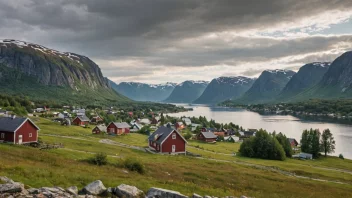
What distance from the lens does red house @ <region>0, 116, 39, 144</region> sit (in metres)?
53.5

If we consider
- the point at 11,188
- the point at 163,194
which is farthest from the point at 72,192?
the point at 163,194

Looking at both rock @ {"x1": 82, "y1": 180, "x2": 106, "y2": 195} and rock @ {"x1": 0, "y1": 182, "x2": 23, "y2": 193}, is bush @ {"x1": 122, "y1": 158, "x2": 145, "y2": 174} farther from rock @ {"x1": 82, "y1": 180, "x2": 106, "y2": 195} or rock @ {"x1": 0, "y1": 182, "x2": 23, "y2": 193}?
rock @ {"x1": 0, "y1": 182, "x2": 23, "y2": 193}

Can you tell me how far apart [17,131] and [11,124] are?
10.6 ft

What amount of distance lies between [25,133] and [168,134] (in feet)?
92.9

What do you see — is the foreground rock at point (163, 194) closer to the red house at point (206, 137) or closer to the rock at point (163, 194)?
the rock at point (163, 194)

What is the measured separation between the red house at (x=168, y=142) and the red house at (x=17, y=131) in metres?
24.8

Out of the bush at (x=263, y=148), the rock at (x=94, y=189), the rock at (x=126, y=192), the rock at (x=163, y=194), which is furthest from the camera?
the bush at (x=263, y=148)

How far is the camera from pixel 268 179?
4212 centimetres

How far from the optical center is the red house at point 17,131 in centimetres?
5347

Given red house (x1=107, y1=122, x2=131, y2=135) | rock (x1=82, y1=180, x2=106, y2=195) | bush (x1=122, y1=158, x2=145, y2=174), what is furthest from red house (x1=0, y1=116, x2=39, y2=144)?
red house (x1=107, y1=122, x2=131, y2=135)

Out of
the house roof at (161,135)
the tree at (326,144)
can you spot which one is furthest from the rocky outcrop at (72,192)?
the tree at (326,144)

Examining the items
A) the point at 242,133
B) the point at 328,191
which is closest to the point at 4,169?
the point at 328,191

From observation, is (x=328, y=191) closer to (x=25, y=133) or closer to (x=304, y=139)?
(x=25, y=133)

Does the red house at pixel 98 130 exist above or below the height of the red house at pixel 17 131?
below
